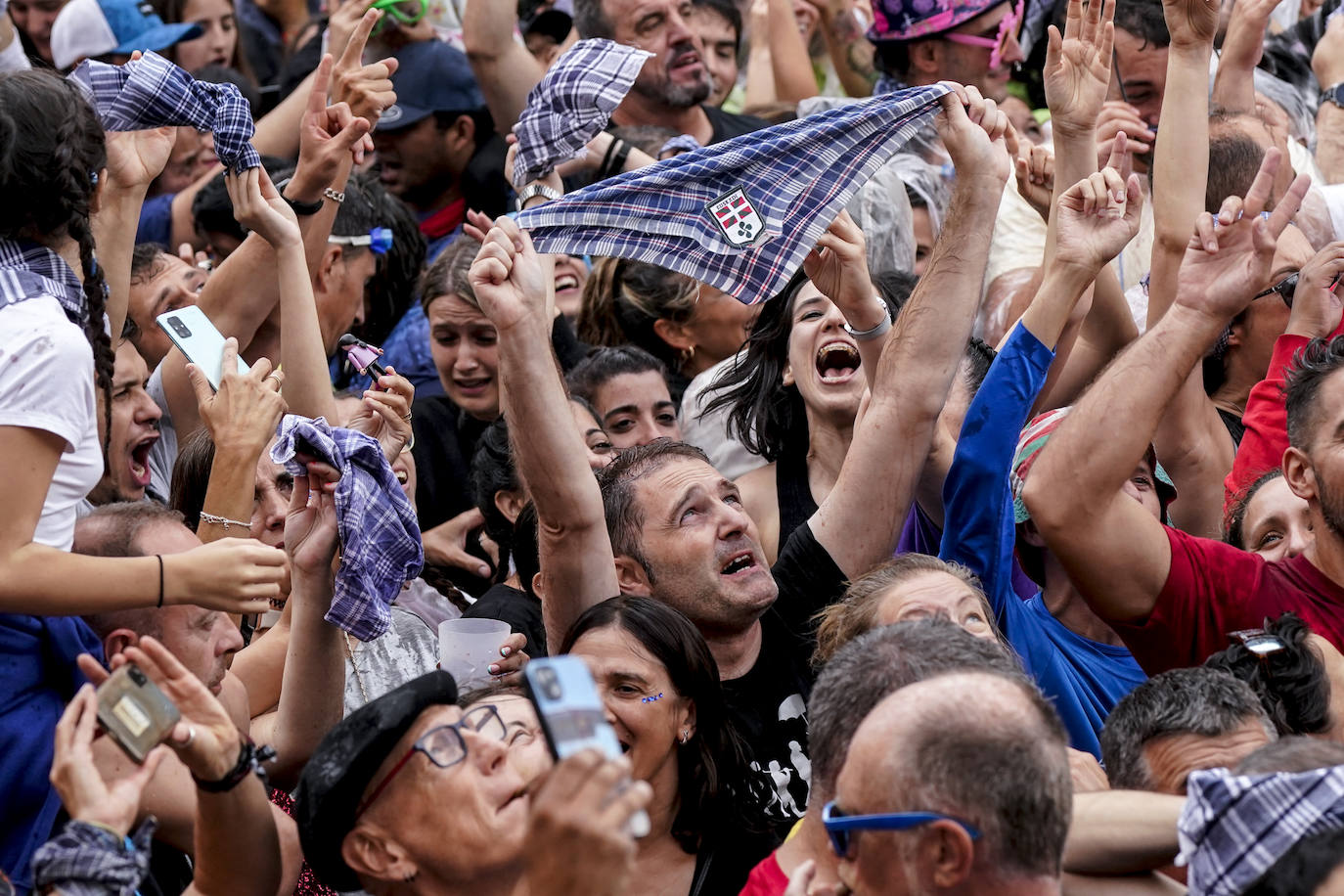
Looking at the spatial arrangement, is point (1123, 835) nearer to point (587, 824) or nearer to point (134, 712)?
point (587, 824)

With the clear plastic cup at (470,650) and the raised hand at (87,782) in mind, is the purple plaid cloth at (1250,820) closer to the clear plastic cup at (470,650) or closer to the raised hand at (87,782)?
the raised hand at (87,782)

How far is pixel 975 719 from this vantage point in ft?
8.13

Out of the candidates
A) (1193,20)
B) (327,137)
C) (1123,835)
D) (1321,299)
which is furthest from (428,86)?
(1123,835)

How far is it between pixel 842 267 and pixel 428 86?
2974 mm

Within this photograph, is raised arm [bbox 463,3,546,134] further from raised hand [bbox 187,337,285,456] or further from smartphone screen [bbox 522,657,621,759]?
smartphone screen [bbox 522,657,621,759]

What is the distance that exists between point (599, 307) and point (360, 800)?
3023mm

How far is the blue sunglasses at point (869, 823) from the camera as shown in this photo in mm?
2408

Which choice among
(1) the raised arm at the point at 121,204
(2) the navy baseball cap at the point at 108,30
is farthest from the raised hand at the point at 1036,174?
(2) the navy baseball cap at the point at 108,30

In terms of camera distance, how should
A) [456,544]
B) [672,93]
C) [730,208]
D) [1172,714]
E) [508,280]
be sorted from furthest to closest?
[672,93], [456,544], [730,208], [508,280], [1172,714]

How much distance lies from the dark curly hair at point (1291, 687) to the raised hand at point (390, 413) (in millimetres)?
2032

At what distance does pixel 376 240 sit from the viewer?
5637 mm

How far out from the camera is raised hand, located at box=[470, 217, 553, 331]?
3494 mm

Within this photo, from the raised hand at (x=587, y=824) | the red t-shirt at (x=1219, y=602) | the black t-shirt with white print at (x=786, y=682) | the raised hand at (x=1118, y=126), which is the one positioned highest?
the raised hand at (x=587, y=824)

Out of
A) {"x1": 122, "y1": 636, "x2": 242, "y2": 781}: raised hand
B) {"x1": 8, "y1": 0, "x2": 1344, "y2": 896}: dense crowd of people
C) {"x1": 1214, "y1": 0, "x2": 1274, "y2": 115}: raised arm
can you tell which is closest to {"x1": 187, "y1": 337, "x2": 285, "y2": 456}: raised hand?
{"x1": 8, "y1": 0, "x2": 1344, "y2": 896}: dense crowd of people
